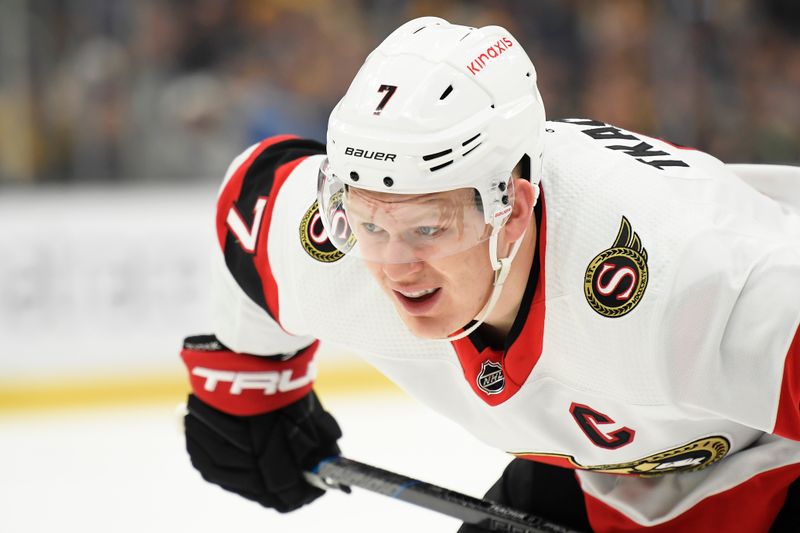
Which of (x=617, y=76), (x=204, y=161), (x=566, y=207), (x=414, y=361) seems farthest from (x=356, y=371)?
(x=566, y=207)

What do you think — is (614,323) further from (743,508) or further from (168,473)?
(168,473)

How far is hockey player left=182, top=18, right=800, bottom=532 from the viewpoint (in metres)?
1.59

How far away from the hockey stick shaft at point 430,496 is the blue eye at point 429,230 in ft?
2.49

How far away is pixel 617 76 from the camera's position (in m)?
5.19

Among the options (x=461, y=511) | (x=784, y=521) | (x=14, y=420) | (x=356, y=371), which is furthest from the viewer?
(x=356, y=371)

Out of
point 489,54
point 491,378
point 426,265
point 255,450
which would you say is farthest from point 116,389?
point 489,54

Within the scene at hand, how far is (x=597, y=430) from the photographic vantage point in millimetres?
1870

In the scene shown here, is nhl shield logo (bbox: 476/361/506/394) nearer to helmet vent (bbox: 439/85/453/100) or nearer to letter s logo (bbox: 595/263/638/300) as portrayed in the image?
letter s logo (bbox: 595/263/638/300)

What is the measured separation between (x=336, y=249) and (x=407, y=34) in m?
0.43

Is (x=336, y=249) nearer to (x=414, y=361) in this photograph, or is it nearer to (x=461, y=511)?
(x=414, y=361)

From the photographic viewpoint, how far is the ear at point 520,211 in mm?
1709

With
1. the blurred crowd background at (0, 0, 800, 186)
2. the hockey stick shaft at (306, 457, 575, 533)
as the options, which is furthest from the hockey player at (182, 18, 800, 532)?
the blurred crowd background at (0, 0, 800, 186)

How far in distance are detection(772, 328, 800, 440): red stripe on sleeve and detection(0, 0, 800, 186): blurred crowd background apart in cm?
350

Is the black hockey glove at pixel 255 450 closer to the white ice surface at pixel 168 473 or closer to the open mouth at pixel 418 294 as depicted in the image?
the white ice surface at pixel 168 473
